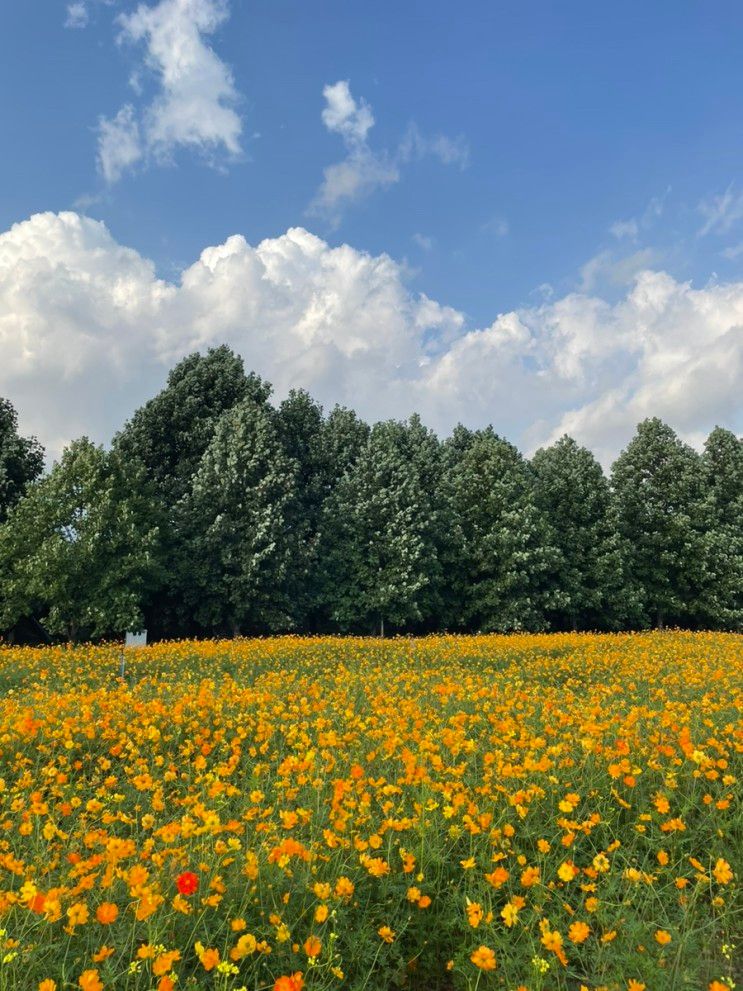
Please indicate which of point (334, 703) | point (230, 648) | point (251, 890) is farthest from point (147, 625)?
point (251, 890)

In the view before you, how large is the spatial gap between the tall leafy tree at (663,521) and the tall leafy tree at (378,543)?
14707mm

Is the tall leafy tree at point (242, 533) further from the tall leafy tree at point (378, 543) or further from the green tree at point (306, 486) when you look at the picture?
the tall leafy tree at point (378, 543)

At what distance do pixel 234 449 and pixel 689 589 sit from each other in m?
31.2

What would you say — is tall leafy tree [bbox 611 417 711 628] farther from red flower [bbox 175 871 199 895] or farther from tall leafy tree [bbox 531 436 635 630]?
red flower [bbox 175 871 199 895]

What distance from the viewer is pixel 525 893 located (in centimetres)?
475

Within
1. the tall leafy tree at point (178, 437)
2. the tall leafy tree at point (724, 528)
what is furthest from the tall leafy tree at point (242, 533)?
the tall leafy tree at point (724, 528)

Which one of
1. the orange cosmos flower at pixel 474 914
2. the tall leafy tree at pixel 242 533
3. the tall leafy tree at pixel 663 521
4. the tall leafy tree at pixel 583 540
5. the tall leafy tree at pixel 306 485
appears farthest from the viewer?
the tall leafy tree at pixel 663 521

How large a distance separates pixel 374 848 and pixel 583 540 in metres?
39.5

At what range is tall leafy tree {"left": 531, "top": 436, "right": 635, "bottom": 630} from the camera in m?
40.2

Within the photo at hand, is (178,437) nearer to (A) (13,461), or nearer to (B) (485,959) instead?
(A) (13,461)

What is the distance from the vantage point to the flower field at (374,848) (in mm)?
3521

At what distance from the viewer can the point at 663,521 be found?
44.3 metres

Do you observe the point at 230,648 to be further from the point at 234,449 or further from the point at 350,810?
the point at 234,449

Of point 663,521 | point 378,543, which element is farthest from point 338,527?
point 663,521
